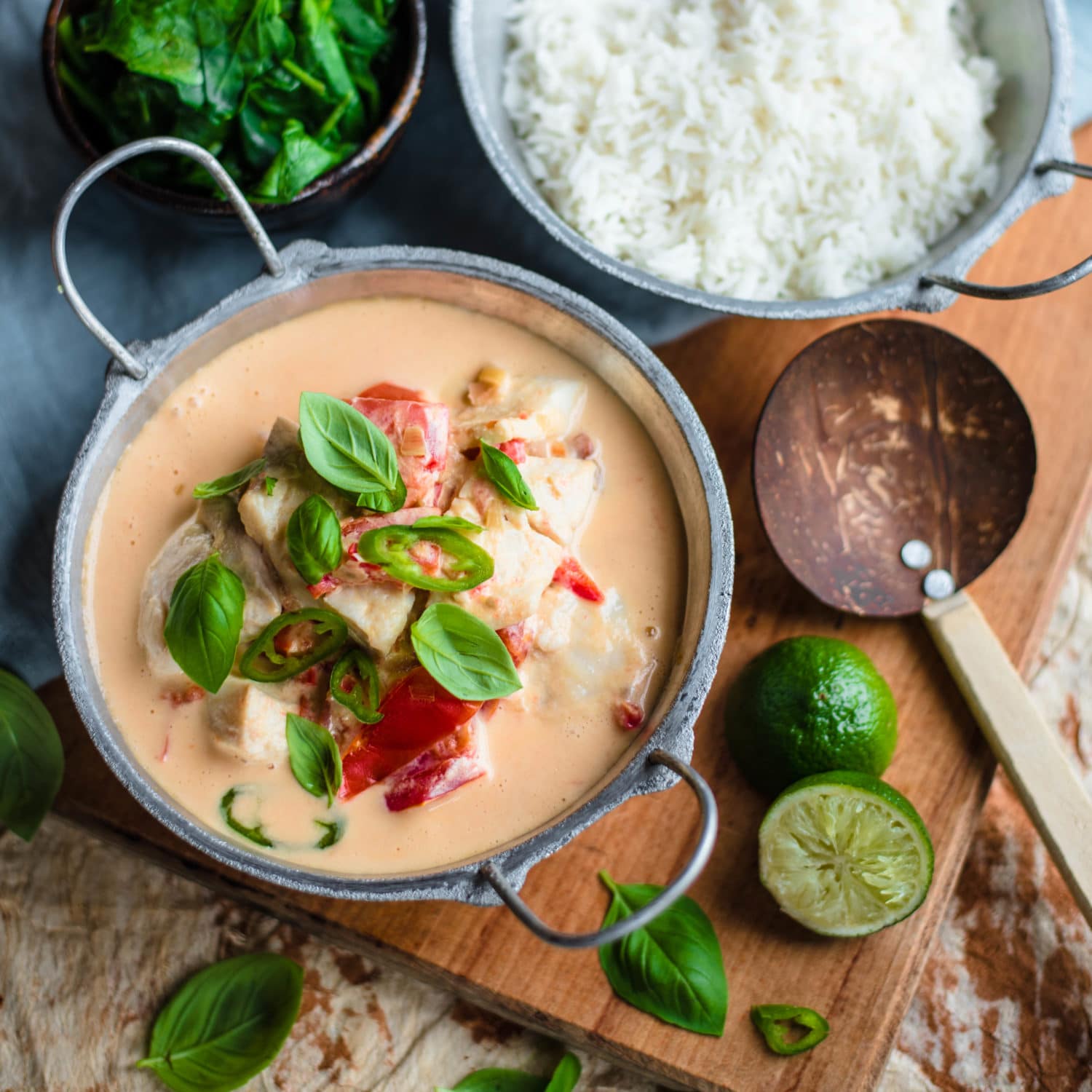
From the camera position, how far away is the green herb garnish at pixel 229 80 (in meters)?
2.16

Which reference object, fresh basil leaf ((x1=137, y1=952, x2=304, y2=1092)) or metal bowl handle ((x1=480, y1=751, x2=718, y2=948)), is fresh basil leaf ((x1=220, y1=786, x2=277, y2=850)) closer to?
metal bowl handle ((x1=480, y1=751, x2=718, y2=948))

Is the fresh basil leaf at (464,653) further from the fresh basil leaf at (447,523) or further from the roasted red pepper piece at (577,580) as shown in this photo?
the roasted red pepper piece at (577,580)

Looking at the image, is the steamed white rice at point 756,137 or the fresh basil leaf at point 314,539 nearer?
the fresh basil leaf at point 314,539

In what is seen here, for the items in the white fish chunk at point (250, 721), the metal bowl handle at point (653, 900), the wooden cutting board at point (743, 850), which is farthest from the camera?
the wooden cutting board at point (743, 850)

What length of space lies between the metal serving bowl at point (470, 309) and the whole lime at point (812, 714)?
0.92 ft

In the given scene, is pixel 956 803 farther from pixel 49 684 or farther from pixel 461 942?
pixel 49 684

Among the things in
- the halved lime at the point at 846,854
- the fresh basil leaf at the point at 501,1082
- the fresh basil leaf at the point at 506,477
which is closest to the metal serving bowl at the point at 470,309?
the halved lime at the point at 846,854

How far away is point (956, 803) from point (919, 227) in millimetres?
1270

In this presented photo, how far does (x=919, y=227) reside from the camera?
2494 millimetres

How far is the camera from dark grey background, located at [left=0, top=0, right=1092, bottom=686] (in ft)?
7.60

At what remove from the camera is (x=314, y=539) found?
1769mm

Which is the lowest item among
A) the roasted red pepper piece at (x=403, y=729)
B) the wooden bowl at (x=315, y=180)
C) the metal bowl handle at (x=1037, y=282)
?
the roasted red pepper piece at (x=403, y=729)

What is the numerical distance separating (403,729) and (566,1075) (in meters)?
0.94

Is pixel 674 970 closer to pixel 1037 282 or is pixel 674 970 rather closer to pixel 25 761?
pixel 25 761
